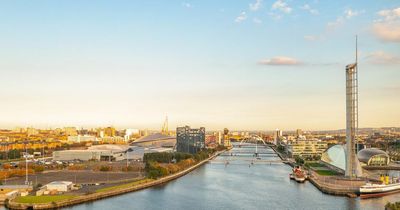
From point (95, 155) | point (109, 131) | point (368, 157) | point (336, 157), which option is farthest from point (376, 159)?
point (109, 131)

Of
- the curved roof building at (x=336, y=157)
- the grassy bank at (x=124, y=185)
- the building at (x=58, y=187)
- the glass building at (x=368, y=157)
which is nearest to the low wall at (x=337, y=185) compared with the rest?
the curved roof building at (x=336, y=157)

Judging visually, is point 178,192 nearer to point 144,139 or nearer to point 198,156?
point 198,156

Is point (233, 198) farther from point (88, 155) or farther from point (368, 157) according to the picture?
point (88, 155)

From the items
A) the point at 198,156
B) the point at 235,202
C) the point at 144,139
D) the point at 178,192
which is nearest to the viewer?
the point at 235,202

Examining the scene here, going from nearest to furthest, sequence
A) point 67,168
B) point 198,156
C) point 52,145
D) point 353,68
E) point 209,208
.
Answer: point 209,208 < point 353,68 < point 67,168 < point 198,156 < point 52,145

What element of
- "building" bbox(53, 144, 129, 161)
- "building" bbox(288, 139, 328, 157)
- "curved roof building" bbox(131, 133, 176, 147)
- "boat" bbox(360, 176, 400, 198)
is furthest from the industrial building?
"boat" bbox(360, 176, 400, 198)

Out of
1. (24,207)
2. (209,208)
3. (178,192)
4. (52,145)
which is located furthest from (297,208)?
(52,145)

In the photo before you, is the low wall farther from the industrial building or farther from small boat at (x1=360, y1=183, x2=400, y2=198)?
the industrial building
